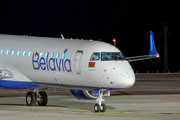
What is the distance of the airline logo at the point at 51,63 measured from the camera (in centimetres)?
2864

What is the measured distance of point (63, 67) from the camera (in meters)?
28.8

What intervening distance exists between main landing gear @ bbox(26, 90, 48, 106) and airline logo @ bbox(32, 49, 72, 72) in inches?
108

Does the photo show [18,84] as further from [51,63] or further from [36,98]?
[51,63]

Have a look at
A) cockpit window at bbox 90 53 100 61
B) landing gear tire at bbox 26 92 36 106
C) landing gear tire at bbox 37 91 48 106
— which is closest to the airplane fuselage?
cockpit window at bbox 90 53 100 61

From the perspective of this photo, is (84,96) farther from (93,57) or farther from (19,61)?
(19,61)

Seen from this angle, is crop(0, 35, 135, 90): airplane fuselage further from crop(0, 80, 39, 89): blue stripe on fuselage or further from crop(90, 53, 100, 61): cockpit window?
crop(90, 53, 100, 61): cockpit window

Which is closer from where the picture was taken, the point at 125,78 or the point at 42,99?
the point at 125,78

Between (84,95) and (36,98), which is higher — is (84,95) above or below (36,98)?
above

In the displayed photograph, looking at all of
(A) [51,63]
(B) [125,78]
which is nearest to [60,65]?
(A) [51,63]

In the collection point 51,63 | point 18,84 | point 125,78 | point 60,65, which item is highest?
point 51,63

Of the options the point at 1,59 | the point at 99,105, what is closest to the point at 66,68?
the point at 99,105

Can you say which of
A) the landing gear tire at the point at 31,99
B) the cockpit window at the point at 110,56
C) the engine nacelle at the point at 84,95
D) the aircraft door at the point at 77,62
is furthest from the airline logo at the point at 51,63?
the landing gear tire at the point at 31,99

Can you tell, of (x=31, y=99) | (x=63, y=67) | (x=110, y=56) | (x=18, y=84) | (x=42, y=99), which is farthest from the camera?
(x=42, y=99)

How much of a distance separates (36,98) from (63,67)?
485cm
